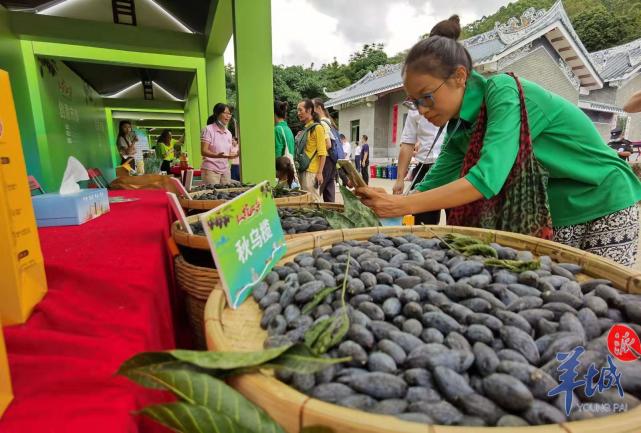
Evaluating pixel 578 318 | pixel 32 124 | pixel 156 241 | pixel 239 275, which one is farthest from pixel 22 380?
pixel 32 124

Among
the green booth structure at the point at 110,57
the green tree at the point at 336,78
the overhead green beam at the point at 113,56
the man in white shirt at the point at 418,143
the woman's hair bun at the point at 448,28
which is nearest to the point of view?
the woman's hair bun at the point at 448,28

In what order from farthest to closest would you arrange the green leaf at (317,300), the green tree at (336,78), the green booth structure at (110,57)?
the green tree at (336,78) → the green booth structure at (110,57) → the green leaf at (317,300)

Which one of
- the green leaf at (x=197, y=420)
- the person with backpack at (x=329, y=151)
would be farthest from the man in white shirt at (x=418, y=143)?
the green leaf at (x=197, y=420)

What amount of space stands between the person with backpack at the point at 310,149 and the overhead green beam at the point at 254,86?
0.31 m

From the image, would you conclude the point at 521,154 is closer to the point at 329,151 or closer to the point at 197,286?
the point at 197,286

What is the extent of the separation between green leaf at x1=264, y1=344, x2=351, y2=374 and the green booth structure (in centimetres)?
340

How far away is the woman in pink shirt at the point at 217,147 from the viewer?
3.88 meters

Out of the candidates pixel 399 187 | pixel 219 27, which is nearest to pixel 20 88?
pixel 219 27

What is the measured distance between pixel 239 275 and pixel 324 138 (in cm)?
300

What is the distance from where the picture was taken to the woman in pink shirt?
12.7 ft

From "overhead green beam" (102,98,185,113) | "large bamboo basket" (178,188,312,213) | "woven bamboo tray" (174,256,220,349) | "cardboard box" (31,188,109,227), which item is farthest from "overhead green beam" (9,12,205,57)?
"overhead green beam" (102,98,185,113)

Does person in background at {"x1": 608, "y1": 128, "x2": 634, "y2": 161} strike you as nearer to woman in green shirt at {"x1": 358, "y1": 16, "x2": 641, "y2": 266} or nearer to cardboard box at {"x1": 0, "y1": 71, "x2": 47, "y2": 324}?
woman in green shirt at {"x1": 358, "y1": 16, "x2": 641, "y2": 266}

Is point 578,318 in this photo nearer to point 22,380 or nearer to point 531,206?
point 531,206

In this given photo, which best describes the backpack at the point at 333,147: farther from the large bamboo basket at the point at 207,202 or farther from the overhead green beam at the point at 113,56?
the overhead green beam at the point at 113,56
